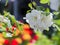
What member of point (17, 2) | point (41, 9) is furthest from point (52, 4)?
point (17, 2)

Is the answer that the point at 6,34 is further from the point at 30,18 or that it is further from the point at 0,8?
the point at 0,8

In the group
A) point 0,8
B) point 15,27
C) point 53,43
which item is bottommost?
point 53,43

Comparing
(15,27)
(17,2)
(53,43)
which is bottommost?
(53,43)

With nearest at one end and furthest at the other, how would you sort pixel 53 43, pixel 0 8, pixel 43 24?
pixel 53 43
pixel 43 24
pixel 0 8

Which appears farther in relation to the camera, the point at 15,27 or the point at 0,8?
the point at 0,8

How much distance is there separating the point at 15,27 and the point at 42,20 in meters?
0.12

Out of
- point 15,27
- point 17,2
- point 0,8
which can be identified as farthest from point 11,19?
point 17,2

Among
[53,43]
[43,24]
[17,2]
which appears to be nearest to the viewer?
[53,43]

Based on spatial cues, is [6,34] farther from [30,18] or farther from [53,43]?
[53,43]

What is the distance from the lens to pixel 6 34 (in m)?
0.40

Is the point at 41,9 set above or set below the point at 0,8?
below

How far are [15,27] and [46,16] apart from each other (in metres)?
0.12

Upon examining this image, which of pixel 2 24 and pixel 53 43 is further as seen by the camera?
pixel 2 24

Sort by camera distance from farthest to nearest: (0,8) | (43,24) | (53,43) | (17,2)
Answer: (17,2) → (0,8) → (43,24) → (53,43)
